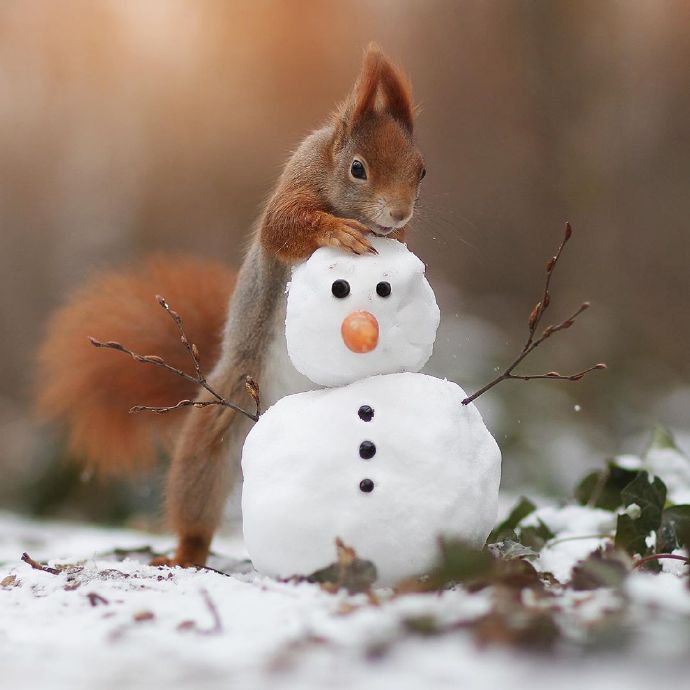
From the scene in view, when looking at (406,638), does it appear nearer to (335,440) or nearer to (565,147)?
(335,440)

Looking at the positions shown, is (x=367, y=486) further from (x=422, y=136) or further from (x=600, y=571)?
(x=422, y=136)

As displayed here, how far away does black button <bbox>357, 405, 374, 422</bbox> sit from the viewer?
83 cm

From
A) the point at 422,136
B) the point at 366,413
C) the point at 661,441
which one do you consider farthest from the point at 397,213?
the point at 422,136

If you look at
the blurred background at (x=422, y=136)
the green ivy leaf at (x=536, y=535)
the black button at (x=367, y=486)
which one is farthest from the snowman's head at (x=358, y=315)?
the blurred background at (x=422, y=136)

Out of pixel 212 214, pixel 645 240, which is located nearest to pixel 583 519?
pixel 645 240

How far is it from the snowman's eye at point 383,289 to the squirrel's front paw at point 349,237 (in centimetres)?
4

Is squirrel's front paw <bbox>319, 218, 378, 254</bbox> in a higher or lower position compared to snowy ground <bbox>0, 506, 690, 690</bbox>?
higher

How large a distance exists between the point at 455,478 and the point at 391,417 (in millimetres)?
78

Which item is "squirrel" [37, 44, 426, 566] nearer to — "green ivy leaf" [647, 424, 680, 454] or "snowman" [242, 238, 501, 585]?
"snowman" [242, 238, 501, 585]

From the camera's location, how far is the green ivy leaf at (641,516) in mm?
985

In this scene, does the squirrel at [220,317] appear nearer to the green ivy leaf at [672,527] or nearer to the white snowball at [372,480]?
the white snowball at [372,480]

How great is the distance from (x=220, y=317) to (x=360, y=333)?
20.9 inches

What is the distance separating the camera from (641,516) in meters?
0.99

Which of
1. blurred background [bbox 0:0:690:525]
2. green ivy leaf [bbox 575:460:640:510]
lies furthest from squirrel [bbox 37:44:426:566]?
blurred background [bbox 0:0:690:525]
